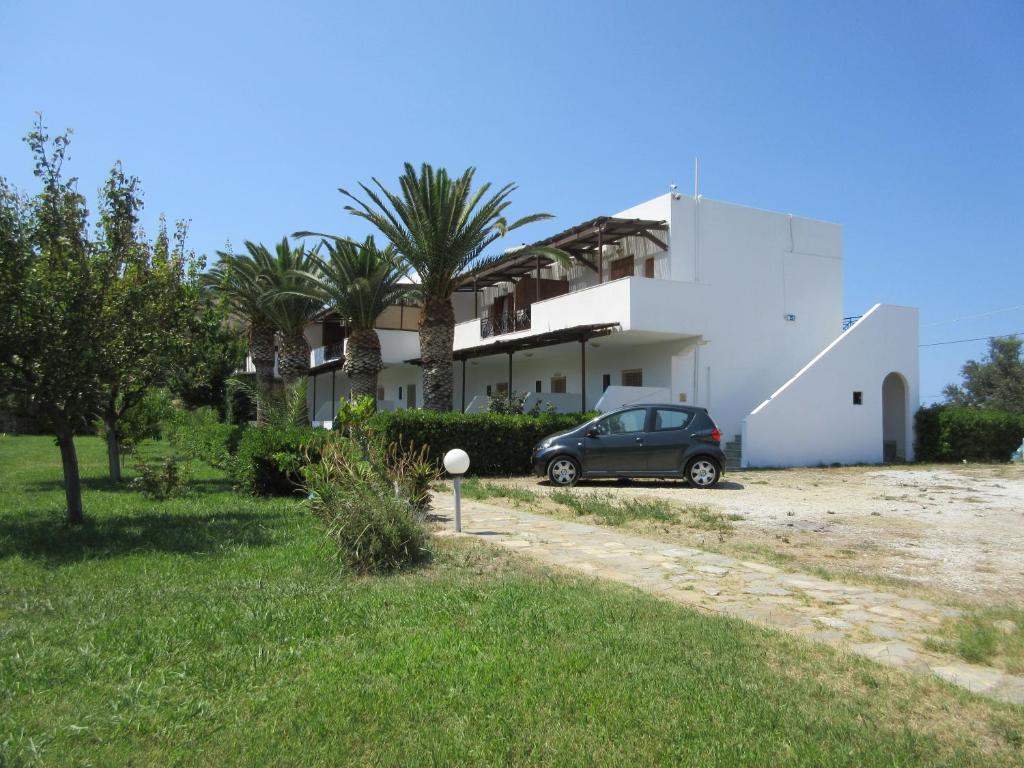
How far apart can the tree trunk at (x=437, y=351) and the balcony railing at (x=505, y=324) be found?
19.1ft

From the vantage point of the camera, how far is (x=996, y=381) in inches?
1944

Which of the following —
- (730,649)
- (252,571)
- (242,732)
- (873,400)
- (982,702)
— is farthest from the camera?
(873,400)

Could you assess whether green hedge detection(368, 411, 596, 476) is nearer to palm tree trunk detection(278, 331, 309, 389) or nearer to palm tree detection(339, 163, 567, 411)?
palm tree detection(339, 163, 567, 411)

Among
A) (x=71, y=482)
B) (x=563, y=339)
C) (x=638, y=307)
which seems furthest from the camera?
(x=563, y=339)

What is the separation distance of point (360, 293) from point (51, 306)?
14.6 metres

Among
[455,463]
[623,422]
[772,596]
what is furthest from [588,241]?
[772,596]

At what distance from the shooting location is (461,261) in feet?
65.7

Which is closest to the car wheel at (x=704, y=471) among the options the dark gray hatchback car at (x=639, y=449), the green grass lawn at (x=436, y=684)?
the dark gray hatchback car at (x=639, y=449)

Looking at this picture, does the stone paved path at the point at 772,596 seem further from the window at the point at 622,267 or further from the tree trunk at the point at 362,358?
the window at the point at 622,267

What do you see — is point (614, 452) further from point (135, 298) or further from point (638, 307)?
point (135, 298)

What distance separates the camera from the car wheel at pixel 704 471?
1569 centimetres

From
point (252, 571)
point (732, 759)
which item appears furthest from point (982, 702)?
point (252, 571)

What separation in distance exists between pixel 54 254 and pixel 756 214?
2064cm

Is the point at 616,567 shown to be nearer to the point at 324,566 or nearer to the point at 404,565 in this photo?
the point at 404,565
